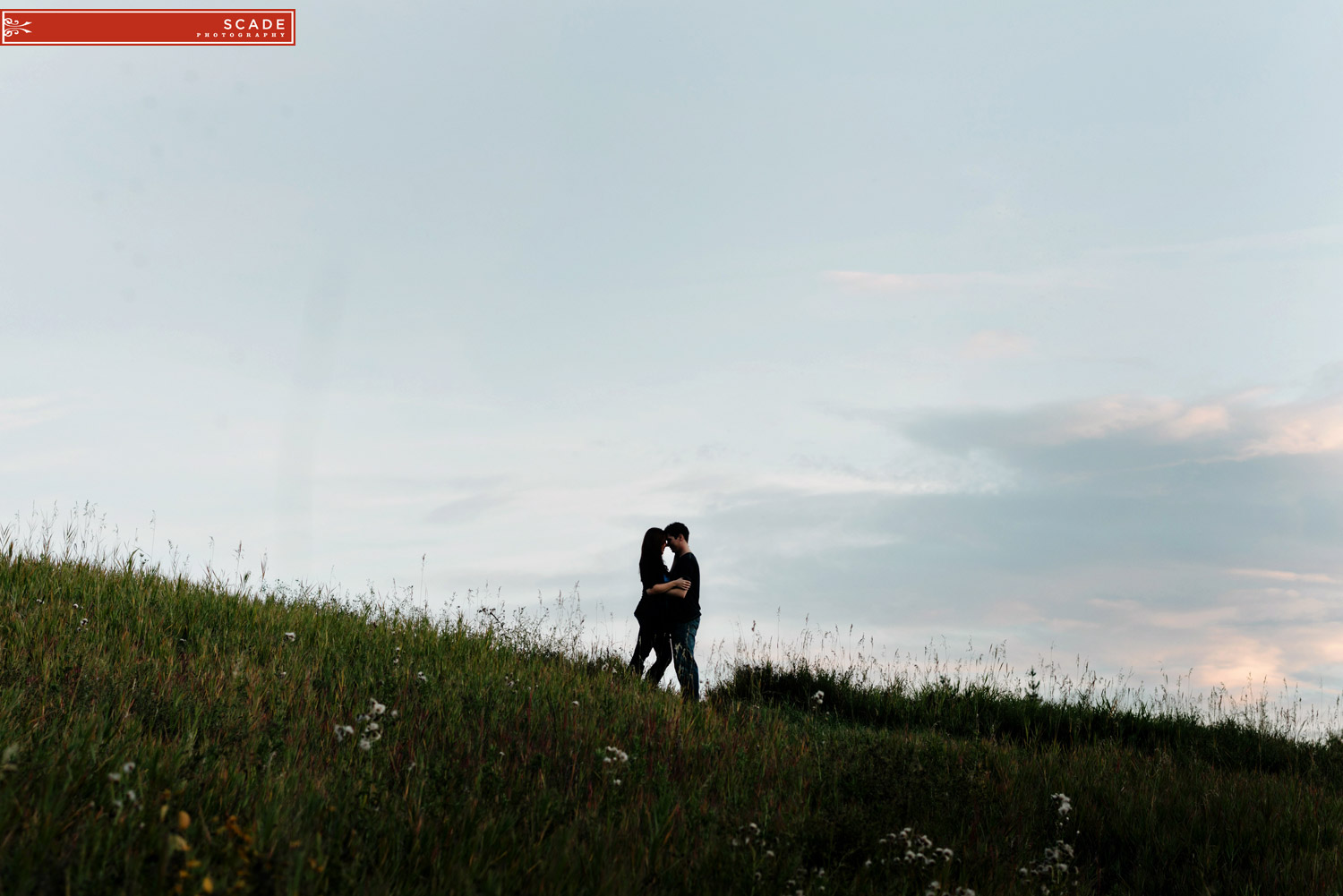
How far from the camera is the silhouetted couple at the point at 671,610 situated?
407 inches

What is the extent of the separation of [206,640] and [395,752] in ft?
12.2

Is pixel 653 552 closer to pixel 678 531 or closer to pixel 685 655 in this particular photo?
pixel 678 531

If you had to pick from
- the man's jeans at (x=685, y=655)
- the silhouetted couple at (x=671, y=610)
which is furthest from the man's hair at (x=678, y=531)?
the man's jeans at (x=685, y=655)

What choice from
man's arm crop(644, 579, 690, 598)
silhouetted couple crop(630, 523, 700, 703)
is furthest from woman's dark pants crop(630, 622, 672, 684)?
man's arm crop(644, 579, 690, 598)

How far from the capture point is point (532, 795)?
4.70 m

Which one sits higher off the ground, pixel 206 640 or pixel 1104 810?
pixel 206 640

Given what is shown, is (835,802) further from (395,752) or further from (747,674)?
(747,674)

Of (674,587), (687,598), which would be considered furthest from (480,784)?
(687,598)

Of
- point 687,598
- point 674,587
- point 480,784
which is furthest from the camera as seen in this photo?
point 687,598

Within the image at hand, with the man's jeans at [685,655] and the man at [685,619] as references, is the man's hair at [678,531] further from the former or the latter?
the man's jeans at [685,655]

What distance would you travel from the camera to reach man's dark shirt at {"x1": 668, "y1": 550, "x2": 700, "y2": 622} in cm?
1041

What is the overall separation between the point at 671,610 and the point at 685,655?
0.54 meters

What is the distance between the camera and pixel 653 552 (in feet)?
35.4

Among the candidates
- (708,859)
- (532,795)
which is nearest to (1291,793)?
(708,859)
